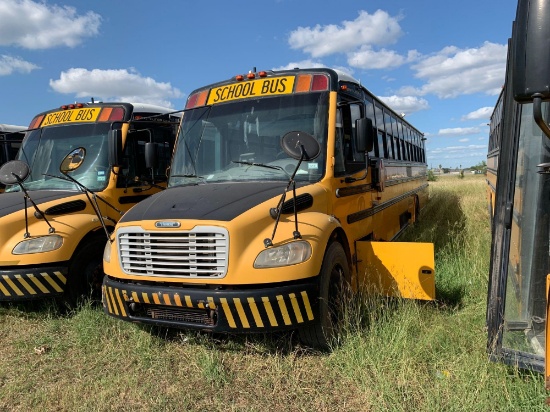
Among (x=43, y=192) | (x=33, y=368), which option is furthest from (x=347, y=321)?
(x=43, y=192)

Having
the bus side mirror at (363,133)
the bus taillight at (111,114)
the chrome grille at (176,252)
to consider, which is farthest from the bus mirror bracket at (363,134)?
the bus taillight at (111,114)

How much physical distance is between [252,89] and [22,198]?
314cm

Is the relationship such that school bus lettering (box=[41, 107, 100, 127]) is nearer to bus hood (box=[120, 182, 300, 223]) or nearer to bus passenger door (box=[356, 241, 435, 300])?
bus hood (box=[120, 182, 300, 223])

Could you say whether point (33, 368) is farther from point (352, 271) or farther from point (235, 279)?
point (352, 271)

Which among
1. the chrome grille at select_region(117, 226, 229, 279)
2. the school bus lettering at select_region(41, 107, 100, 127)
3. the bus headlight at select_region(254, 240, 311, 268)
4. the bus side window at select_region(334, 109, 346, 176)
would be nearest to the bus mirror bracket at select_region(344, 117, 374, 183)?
the bus side window at select_region(334, 109, 346, 176)

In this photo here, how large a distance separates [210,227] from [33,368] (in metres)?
2.14

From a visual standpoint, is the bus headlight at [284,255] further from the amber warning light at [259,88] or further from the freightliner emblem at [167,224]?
the amber warning light at [259,88]

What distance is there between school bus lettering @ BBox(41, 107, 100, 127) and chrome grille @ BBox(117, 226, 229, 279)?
10.6 feet

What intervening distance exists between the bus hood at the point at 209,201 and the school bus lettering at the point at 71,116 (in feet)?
9.07

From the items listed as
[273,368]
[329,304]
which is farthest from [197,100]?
[273,368]

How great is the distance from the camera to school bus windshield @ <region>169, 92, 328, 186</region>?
426 cm

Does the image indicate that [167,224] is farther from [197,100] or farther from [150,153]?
[197,100]

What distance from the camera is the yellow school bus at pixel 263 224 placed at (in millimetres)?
3334

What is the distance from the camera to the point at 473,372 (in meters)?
2.98
